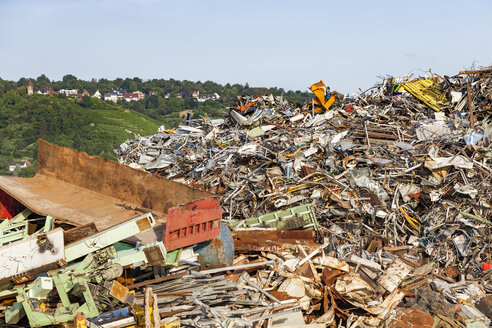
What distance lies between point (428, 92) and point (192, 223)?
9.31 meters

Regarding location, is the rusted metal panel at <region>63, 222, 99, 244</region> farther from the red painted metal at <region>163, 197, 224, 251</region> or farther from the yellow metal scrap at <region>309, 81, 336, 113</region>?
the yellow metal scrap at <region>309, 81, 336, 113</region>

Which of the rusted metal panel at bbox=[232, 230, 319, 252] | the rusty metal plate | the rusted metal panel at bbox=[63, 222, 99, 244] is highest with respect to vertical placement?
the rusted metal panel at bbox=[63, 222, 99, 244]

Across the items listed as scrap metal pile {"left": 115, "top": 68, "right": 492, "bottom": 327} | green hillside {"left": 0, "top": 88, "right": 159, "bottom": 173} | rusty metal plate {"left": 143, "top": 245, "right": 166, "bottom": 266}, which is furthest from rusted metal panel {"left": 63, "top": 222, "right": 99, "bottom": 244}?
green hillside {"left": 0, "top": 88, "right": 159, "bottom": 173}

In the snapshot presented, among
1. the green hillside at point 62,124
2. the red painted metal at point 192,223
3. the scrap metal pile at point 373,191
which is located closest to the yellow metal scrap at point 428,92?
the scrap metal pile at point 373,191

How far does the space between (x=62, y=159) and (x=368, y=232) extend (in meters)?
6.12

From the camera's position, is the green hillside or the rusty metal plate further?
the green hillside

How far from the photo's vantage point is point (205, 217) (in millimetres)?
6027

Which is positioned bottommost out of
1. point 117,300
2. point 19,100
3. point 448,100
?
point 117,300

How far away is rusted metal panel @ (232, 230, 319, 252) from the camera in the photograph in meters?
7.59

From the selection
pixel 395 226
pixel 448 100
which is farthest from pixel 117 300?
pixel 448 100

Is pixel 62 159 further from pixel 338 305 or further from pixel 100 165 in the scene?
pixel 338 305

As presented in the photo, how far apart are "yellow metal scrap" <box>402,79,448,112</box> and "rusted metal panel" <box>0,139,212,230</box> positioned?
25.3ft

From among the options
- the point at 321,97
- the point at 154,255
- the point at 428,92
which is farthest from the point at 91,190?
the point at 428,92

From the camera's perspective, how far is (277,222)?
27.8ft
